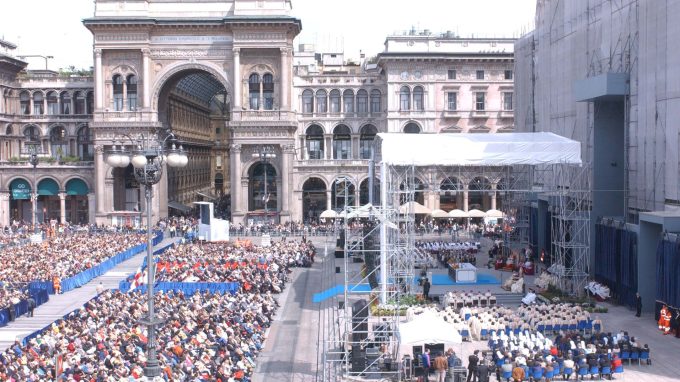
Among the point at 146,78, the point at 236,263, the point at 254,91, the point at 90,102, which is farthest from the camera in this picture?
the point at 90,102

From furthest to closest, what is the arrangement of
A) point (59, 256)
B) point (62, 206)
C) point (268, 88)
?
point (62, 206) < point (268, 88) < point (59, 256)

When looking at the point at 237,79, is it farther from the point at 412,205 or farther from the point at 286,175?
the point at 412,205

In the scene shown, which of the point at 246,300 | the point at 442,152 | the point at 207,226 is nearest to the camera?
the point at 246,300

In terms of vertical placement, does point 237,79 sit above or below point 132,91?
above

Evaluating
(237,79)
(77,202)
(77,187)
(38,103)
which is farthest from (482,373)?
(38,103)

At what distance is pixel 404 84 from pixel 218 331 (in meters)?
53.8

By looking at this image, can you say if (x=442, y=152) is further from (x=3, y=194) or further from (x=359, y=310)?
(x=3, y=194)

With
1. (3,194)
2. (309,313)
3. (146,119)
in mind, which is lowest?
(309,313)

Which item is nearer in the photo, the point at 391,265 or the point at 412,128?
the point at 391,265

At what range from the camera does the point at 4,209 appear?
81312mm

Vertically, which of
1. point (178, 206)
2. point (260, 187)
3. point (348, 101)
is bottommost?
point (178, 206)

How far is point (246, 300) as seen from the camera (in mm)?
37719

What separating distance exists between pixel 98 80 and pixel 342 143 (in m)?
24.8

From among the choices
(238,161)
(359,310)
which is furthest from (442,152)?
(238,161)
